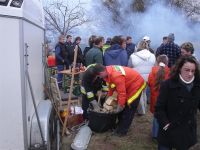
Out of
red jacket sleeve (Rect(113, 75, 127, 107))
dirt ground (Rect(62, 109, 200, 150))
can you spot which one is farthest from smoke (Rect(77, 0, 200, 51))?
red jacket sleeve (Rect(113, 75, 127, 107))

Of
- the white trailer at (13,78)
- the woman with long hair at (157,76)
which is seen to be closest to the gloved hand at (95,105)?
the woman with long hair at (157,76)

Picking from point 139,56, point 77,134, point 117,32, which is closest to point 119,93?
point 77,134

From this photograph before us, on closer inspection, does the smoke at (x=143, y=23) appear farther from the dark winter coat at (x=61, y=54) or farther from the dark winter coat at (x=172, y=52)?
the dark winter coat at (x=172, y=52)

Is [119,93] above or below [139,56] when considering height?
below

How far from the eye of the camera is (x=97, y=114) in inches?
269

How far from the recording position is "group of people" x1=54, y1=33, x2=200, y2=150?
4.12 m

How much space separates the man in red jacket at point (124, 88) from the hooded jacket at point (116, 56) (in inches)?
51.2

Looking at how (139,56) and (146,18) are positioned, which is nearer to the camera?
(139,56)

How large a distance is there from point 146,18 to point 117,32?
164 cm

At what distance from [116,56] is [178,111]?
4.00 meters

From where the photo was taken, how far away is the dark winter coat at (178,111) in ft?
13.4

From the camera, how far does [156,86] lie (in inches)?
245

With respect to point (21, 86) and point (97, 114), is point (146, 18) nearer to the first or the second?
point (97, 114)

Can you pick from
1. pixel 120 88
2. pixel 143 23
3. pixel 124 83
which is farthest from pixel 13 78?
pixel 143 23
